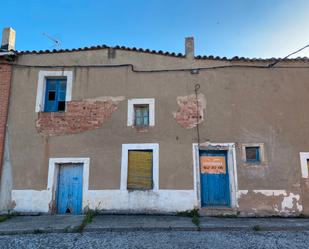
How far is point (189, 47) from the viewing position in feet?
34.2

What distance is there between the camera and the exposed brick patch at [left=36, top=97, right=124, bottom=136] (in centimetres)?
994

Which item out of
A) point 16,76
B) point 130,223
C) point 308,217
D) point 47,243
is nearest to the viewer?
point 47,243

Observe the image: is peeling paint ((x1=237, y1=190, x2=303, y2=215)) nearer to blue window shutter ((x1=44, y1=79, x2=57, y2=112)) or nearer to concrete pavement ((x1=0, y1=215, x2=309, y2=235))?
concrete pavement ((x1=0, y1=215, x2=309, y2=235))

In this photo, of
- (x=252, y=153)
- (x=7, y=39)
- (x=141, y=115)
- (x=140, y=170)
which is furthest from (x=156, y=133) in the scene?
(x=7, y=39)

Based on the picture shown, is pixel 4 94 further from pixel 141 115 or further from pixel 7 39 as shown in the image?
pixel 141 115

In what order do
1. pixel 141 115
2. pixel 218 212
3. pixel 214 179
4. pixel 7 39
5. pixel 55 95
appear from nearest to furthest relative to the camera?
1. pixel 218 212
2. pixel 214 179
3. pixel 141 115
4. pixel 55 95
5. pixel 7 39

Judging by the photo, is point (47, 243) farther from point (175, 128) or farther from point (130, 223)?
point (175, 128)

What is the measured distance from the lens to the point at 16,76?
10.4 metres

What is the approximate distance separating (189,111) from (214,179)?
2.40 metres

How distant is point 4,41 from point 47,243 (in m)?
7.81

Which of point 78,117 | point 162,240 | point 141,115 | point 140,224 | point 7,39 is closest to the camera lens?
point 162,240

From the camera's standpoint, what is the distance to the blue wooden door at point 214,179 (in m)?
9.39

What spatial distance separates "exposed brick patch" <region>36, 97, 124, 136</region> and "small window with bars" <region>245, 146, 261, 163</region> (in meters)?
4.62

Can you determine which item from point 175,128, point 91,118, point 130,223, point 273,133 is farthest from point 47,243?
point 273,133
